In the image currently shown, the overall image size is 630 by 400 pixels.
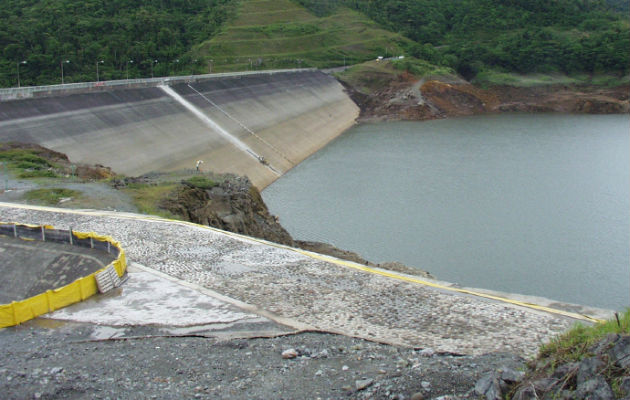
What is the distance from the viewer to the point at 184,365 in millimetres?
10000

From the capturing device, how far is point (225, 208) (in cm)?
2302

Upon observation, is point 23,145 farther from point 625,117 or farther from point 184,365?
point 625,117

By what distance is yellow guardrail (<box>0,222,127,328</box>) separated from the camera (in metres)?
11.5

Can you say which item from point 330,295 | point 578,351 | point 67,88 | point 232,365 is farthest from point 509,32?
point 578,351

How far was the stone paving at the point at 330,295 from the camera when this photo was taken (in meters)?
11.2

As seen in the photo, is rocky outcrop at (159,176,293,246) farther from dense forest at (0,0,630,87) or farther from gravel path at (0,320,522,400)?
dense forest at (0,0,630,87)

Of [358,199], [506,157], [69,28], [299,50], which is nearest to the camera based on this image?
[358,199]

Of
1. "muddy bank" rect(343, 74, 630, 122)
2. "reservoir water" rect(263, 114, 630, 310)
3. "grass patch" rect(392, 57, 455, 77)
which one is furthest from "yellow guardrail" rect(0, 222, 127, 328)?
"grass patch" rect(392, 57, 455, 77)

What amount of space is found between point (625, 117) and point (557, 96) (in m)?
9.72

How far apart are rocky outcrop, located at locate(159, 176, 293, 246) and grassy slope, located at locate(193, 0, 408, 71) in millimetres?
53048

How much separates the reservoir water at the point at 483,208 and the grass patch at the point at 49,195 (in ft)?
30.6

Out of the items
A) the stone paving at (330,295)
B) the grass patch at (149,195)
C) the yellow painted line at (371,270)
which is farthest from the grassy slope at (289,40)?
the stone paving at (330,295)

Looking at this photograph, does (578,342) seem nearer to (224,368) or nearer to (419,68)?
(224,368)

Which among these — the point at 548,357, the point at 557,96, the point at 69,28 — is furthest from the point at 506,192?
the point at 69,28
